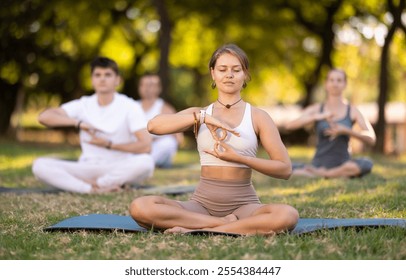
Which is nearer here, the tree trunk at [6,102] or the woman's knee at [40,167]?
the woman's knee at [40,167]

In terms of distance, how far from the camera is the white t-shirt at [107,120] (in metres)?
7.58

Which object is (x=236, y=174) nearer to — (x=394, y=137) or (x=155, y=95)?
(x=155, y=95)

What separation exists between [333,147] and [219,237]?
16.6 ft

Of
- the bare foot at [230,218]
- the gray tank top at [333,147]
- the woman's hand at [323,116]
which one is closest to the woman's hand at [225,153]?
the bare foot at [230,218]

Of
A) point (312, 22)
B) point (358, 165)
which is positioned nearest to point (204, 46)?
point (312, 22)

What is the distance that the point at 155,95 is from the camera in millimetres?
11016

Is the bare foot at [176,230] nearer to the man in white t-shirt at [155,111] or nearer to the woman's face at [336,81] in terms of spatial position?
the woman's face at [336,81]

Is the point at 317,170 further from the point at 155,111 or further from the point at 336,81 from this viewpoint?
the point at 155,111

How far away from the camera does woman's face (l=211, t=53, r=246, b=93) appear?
14.8ft

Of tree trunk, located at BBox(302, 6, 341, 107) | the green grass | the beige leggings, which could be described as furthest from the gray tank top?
tree trunk, located at BBox(302, 6, 341, 107)

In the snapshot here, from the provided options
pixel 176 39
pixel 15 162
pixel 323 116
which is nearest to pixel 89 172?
pixel 323 116

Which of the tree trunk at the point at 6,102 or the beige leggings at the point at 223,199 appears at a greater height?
the tree trunk at the point at 6,102

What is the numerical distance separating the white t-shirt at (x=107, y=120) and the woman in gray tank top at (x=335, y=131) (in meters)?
2.07

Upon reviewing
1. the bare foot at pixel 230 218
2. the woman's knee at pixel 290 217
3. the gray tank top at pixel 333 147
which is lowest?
the bare foot at pixel 230 218
